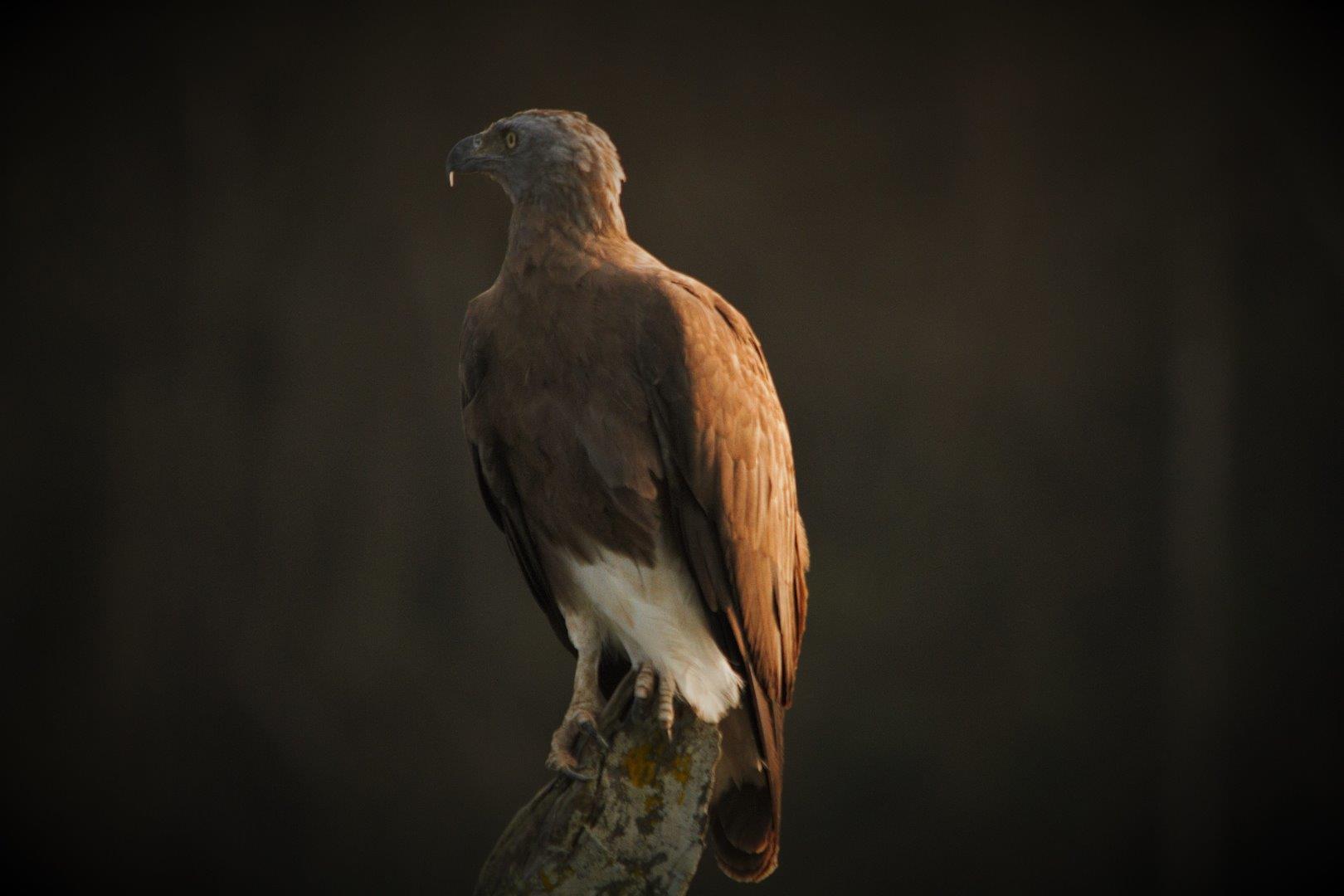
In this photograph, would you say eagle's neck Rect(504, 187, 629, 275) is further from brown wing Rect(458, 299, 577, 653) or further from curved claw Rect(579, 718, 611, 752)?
curved claw Rect(579, 718, 611, 752)

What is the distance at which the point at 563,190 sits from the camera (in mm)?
2176

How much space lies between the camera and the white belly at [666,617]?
219 cm

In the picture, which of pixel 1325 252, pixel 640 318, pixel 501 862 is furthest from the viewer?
pixel 1325 252

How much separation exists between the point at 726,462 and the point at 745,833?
0.76 m

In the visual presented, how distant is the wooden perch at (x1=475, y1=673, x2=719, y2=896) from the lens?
2.09 m

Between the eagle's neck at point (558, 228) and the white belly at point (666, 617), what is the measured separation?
51 centimetres

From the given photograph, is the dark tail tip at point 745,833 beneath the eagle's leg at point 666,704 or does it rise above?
beneath

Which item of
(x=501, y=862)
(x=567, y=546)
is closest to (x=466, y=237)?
(x=567, y=546)

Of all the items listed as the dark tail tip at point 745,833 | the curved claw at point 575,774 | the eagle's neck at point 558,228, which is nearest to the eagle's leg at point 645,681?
the curved claw at point 575,774

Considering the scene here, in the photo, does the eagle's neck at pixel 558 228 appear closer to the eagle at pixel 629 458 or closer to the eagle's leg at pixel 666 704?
the eagle at pixel 629 458

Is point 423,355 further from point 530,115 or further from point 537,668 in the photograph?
point 530,115

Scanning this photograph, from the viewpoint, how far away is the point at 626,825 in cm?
211

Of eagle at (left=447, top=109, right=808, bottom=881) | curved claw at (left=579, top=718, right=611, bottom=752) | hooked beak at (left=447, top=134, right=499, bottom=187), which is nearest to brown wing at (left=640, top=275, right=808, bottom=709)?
eagle at (left=447, top=109, right=808, bottom=881)

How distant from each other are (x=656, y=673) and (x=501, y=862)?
426mm
